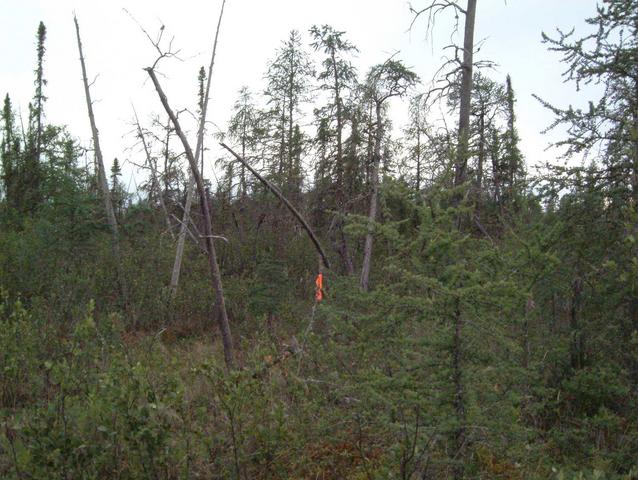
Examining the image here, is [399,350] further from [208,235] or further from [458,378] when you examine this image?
[208,235]

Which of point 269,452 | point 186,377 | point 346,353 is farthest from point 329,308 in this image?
point 186,377

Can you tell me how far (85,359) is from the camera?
196 inches

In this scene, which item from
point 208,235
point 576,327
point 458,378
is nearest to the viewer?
point 458,378

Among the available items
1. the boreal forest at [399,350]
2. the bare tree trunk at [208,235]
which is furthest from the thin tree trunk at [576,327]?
the bare tree trunk at [208,235]

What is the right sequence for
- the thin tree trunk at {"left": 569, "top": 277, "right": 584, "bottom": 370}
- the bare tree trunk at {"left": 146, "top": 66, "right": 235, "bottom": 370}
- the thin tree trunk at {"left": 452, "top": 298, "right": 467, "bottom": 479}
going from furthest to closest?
the bare tree trunk at {"left": 146, "top": 66, "right": 235, "bottom": 370} < the thin tree trunk at {"left": 569, "top": 277, "right": 584, "bottom": 370} < the thin tree trunk at {"left": 452, "top": 298, "right": 467, "bottom": 479}

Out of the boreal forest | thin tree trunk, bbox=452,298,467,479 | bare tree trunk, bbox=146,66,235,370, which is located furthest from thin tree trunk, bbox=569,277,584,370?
bare tree trunk, bbox=146,66,235,370

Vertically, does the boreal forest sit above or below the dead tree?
below

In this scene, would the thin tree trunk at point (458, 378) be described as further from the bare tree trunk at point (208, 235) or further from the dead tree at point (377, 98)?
the dead tree at point (377, 98)

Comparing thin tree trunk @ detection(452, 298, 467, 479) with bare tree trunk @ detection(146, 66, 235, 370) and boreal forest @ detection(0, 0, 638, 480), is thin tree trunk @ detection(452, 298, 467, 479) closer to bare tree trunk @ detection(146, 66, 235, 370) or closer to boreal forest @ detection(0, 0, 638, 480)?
boreal forest @ detection(0, 0, 638, 480)

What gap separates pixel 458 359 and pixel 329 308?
4.33 feet

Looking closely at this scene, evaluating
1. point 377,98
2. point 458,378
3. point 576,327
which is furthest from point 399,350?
point 377,98

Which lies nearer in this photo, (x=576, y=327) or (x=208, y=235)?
(x=576, y=327)

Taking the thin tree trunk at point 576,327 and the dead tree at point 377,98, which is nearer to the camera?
the thin tree trunk at point 576,327

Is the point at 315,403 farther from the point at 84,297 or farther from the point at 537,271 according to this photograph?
the point at 84,297
